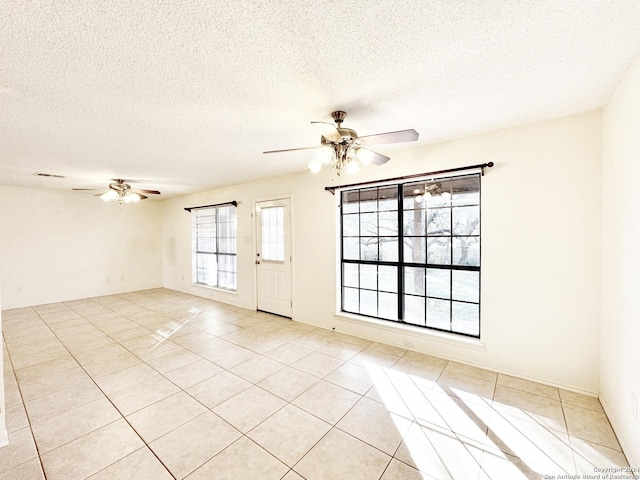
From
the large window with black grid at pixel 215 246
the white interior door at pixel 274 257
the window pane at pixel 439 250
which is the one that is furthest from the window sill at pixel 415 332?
the large window with black grid at pixel 215 246

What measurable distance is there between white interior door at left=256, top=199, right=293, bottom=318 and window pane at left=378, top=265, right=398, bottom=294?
1606 millimetres

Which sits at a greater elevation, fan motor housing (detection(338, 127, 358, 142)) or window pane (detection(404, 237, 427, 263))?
fan motor housing (detection(338, 127, 358, 142))

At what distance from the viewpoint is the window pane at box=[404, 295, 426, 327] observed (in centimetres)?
339

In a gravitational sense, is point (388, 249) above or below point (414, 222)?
below

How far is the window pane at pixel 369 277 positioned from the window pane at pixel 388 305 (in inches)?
6.6

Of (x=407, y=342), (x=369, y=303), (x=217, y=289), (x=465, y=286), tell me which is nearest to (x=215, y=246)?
(x=217, y=289)

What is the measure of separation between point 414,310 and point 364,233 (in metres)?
1.21

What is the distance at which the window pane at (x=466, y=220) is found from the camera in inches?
118

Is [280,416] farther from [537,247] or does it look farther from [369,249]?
[537,247]

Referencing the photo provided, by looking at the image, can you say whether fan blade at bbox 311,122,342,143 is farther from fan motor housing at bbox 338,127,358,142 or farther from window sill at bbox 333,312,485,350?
window sill at bbox 333,312,485,350

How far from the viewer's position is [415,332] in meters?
3.26

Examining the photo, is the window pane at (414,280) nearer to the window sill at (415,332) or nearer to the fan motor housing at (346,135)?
the window sill at (415,332)

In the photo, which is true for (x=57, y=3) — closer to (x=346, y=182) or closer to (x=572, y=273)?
(x=346, y=182)

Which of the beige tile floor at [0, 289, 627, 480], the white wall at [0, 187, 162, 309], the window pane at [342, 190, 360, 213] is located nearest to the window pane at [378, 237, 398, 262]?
the window pane at [342, 190, 360, 213]
